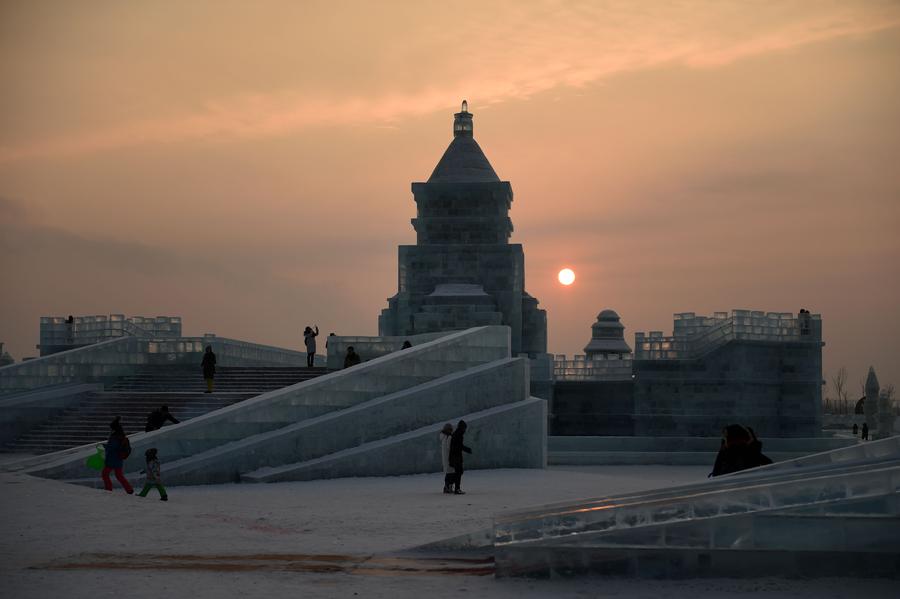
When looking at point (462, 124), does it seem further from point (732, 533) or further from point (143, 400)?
point (732, 533)

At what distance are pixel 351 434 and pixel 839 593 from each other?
15182 mm

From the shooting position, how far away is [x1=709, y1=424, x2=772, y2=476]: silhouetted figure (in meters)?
15.5

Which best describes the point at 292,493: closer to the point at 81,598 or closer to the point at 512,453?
the point at 512,453

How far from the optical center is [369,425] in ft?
81.4

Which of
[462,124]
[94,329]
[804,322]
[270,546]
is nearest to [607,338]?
[462,124]

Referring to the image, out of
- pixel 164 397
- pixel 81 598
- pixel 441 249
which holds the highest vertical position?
pixel 441 249

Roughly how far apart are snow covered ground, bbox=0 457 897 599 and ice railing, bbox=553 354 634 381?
18959 millimetres

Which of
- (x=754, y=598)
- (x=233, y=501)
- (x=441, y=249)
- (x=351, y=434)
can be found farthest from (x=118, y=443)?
(x=441, y=249)

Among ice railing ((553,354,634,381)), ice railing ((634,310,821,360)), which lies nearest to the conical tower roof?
ice railing ((553,354,634,381))

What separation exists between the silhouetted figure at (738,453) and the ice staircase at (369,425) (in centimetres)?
1004

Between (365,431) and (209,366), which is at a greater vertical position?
(209,366)

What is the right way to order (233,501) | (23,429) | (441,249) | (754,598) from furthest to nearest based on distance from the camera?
(441,249) < (23,429) < (233,501) < (754,598)

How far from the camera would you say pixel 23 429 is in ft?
92.9

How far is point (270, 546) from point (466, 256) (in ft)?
110
